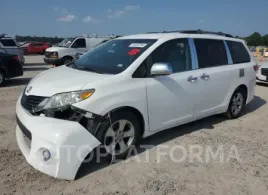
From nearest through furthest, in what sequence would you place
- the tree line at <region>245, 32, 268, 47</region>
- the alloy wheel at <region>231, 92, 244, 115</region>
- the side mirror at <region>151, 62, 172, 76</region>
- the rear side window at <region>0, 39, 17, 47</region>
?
the side mirror at <region>151, 62, 172, 76</region>
the alloy wheel at <region>231, 92, 244, 115</region>
the rear side window at <region>0, 39, 17, 47</region>
the tree line at <region>245, 32, 268, 47</region>

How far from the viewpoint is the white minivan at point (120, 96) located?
3.23 m

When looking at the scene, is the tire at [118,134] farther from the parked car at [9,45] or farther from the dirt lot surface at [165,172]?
the parked car at [9,45]

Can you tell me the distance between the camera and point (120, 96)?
3.62 m

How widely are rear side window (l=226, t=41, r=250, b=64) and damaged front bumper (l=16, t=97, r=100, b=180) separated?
3604 mm

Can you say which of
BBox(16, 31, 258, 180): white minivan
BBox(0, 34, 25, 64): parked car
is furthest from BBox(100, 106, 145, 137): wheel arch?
BBox(0, 34, 25, 64): parked car

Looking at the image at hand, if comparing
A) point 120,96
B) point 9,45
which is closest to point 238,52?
point 120,96

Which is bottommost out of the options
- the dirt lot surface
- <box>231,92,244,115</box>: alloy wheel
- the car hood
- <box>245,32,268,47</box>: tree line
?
<box>245,32,268,47</box>: tree line

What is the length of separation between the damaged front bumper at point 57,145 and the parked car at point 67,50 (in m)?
13.0

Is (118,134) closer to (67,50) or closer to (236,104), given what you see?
(236,104)

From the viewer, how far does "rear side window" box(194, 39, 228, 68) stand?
4859mm

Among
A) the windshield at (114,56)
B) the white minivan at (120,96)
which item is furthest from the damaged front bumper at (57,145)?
A: the windshield at (114,56)

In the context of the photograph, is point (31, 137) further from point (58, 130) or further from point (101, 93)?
point (101, 93)

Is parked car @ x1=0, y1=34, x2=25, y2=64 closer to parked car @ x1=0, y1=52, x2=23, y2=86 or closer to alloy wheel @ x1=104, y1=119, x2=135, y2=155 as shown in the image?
parked car @ x1=0, y1=52, x2=23, y2=86

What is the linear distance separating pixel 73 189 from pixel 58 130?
0.66m
